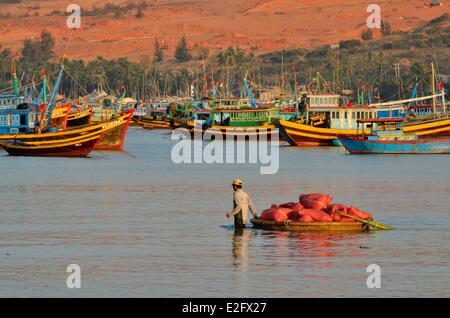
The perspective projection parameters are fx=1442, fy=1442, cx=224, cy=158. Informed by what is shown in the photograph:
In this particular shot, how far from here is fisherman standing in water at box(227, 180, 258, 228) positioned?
4025cm

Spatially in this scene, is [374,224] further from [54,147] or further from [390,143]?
[390,143]

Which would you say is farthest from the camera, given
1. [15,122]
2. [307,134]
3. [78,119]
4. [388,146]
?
[78,119]

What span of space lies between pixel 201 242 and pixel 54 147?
50257 millimetres

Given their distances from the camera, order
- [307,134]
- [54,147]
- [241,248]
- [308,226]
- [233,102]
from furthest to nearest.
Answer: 1. [233,102]
2. [307,134]
3. [54,147]
4. [308,226]
5. [241,248]

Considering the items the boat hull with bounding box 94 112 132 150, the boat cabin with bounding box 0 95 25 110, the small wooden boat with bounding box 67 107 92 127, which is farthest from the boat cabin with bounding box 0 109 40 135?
the small wooden boat with bounding box 67 107 92 127

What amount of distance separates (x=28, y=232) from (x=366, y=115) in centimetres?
6961

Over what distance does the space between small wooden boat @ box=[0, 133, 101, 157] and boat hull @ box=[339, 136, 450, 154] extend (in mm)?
17849

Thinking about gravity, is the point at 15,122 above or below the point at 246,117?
above

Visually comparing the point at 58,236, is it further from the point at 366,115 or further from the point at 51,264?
the point at 366,115

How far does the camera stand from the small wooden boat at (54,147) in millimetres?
88875

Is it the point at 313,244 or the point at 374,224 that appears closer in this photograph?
the point at 313,244

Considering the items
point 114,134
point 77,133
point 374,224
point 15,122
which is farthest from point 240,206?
point 114,134

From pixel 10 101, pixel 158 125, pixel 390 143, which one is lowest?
pixel 158 125

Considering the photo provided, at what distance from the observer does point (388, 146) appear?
96625 millimetres
